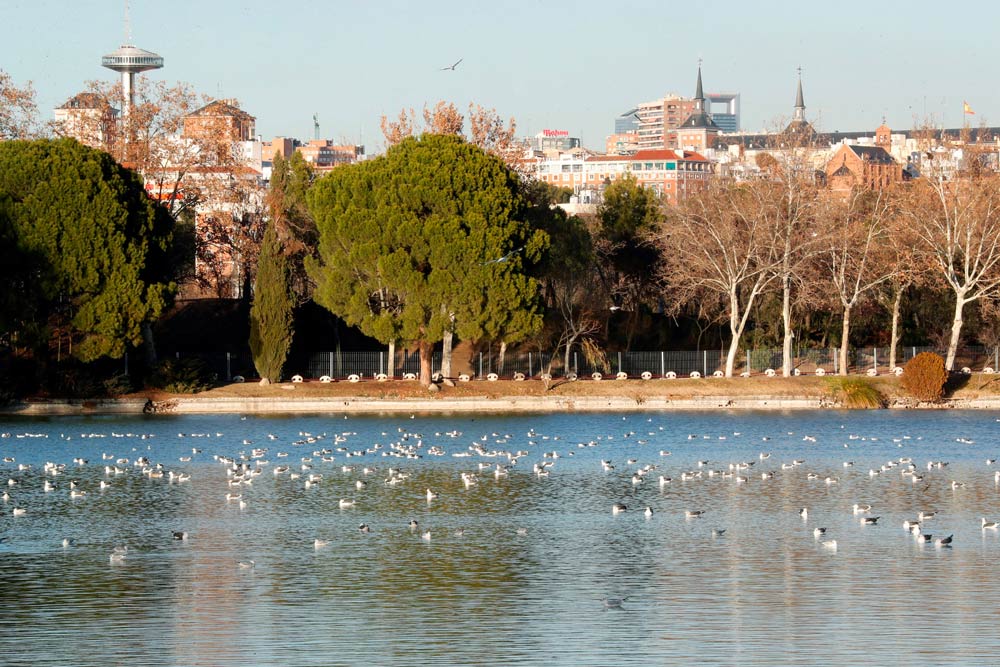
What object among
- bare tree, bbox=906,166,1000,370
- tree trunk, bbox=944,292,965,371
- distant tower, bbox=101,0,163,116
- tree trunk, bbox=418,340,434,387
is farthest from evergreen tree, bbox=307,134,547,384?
distant tower, bbox=101,0,163,116

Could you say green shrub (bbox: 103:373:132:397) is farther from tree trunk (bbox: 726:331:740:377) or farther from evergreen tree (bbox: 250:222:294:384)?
tree trunk (bbox: 726:331:740:377)

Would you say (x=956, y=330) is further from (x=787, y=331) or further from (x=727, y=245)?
(x=727, y=245)

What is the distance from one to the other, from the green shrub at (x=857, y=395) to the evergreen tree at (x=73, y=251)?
28.5 metres

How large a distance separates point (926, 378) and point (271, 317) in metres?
27.6

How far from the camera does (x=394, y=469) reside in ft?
134

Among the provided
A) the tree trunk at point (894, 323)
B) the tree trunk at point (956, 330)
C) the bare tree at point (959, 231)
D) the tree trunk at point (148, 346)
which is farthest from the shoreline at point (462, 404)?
the tree trunk at point (894, 323)

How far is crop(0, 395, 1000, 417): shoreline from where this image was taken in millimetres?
61719

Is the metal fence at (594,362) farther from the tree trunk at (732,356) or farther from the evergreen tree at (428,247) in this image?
the evergreen tree at (428,247)

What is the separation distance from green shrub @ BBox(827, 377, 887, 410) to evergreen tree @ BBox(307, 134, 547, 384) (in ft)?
43.2

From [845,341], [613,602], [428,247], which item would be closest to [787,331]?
[845,341]

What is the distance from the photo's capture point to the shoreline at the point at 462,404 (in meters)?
61.7

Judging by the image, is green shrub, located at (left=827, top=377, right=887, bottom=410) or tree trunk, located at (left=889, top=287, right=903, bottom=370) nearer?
green shrub, located at (left=827, top=377, right=887, bottom=410)

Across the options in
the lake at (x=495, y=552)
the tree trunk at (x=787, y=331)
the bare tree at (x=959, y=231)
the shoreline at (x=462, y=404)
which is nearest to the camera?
the lake at (x=495, y=552)

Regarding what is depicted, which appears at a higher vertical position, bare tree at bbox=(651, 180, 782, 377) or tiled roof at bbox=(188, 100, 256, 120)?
tiled roof at bbox=(188, 100, 256, 120)
